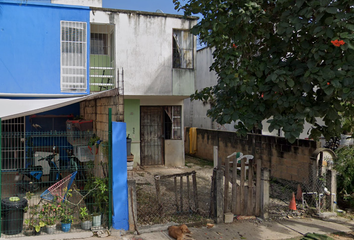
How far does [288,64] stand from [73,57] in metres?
7.45

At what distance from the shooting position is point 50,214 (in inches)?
235

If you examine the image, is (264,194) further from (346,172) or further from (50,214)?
(50,214)

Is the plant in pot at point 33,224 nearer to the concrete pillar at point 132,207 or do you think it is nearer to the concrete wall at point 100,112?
the concrete pillar at point 132,207

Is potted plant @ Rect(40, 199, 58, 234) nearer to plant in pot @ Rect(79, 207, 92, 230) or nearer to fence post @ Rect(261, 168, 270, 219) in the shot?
plant in pot @ Rect(79, 207, 92, 230)

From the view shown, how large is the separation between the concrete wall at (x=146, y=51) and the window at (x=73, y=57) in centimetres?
112

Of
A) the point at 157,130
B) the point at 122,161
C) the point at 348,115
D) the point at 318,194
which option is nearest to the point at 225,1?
the point at 348,115

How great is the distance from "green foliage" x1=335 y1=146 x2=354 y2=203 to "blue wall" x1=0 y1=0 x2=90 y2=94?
818cm

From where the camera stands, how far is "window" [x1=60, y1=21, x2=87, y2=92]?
10.4m

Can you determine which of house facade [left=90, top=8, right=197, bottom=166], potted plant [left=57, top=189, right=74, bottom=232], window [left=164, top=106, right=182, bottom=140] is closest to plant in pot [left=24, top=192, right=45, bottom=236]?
potted plant [left=57, top=189, right=74, bottom=232]

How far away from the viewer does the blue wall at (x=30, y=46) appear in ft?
32.4

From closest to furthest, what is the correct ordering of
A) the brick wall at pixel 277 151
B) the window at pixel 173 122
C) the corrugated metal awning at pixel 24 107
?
the corrugated metal awning at pixel 24 107 < the brick wall at pixel 277 151 < the window at pixel 173 122

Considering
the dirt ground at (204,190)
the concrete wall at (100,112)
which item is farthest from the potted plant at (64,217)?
the concrete wall at (100,112)

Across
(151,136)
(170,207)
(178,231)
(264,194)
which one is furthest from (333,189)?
(151,136)

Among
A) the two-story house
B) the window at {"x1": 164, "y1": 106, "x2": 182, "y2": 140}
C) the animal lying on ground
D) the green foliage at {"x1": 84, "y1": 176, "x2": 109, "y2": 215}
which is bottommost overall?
the animal lying on ground
